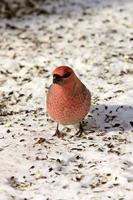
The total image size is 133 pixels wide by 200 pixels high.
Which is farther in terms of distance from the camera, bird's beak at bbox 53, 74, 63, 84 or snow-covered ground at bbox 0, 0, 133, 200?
bird's beak at bbox 53, 74, 63, 84

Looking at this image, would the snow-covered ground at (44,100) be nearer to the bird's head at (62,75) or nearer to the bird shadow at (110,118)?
the bird shadow at (110,118)

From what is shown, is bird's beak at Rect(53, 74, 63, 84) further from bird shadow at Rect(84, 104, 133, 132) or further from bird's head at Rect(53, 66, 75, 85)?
bird shadow at Rect(84, 104, 133, 132)

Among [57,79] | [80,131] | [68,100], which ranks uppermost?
[57,79]

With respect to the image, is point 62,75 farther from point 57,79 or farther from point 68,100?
point 68,100

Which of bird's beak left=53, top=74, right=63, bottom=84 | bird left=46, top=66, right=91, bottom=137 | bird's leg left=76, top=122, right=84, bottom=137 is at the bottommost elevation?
bird's leg left=76, top=122, right=84, bottom=137

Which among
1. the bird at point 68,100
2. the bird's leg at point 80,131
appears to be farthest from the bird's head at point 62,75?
the bird's leg at point 80,131

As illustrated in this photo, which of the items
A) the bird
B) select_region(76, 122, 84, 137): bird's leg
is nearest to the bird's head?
the bird

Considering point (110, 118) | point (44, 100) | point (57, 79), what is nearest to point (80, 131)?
point (110, 118)

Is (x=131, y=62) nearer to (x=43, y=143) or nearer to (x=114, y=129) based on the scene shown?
(x=114, y=129)
